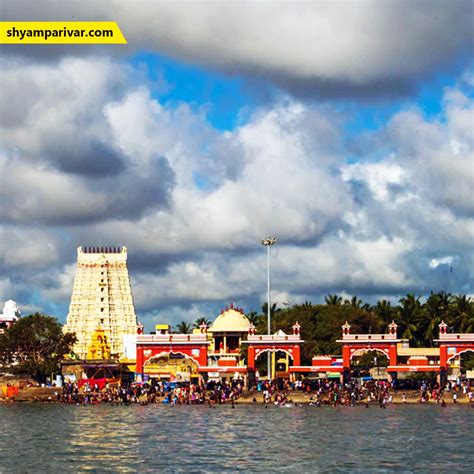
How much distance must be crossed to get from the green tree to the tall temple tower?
36.5 meters

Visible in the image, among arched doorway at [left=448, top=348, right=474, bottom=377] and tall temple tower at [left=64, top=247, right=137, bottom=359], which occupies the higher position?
tall temple tower at [left=64, top=247, right=137, bottom=359]

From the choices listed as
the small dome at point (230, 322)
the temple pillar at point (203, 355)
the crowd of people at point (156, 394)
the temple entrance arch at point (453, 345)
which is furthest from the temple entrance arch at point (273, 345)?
the small dome at point (230, 322)

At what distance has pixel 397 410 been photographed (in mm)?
89625

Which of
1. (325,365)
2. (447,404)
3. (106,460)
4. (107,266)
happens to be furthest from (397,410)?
(107,266)

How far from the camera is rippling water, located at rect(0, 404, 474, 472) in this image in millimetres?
56300

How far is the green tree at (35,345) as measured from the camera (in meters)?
116

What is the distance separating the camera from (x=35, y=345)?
117 meters

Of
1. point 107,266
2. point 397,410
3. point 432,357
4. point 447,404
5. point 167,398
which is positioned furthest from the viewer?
point 107,266

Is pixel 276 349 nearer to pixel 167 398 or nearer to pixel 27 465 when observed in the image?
pixel 167 398

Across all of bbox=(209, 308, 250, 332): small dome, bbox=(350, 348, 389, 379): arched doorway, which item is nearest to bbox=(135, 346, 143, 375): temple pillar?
bbox=(350, 348, 389, 379): arched doorway

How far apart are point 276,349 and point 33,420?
34330mm

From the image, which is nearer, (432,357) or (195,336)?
(195,336)

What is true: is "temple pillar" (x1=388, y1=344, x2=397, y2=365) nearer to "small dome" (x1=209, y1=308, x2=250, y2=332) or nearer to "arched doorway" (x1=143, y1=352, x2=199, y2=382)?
"arched doorway" (x1=143, y1=352, x2=199, y2=382)

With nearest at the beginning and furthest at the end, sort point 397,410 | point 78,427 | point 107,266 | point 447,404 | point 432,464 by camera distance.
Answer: point 432,464 < point 78,427 < point 397,410 < point 447,404 < point 107,266
